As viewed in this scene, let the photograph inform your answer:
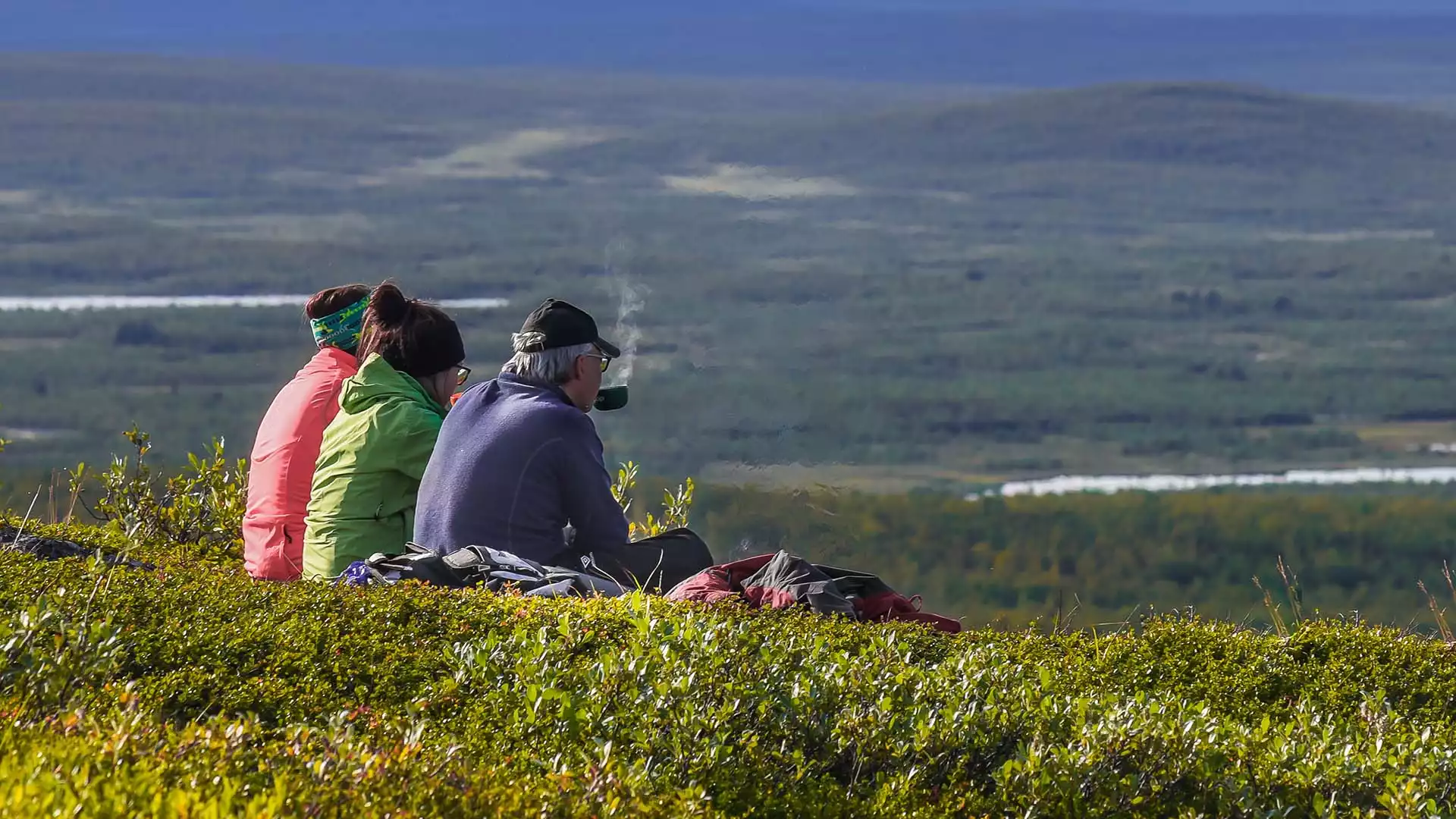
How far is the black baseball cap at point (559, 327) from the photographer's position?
20.5 feet

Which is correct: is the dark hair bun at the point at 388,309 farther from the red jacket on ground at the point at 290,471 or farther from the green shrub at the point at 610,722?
the green shrub at the point at 610,722

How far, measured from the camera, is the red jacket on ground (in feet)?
22.1

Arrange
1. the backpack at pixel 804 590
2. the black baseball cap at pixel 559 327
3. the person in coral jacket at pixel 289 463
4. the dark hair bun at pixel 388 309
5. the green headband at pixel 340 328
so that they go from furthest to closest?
the green headband at pixel 340 328
the person in coral jacket at pixel 289 463
the dark hair bun at pixel 388 309
the black baseball cap at pixel 559 327
the backpack at pixel 804 590

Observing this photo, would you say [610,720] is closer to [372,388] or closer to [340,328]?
[372,388]

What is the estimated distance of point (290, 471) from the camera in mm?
6719

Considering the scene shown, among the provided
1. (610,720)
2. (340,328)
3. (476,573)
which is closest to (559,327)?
(476,573)

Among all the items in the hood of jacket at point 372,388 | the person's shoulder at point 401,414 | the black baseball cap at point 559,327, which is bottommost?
the person's shoulder at point 401,414

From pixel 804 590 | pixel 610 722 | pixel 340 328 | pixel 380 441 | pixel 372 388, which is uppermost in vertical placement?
pixel 340 328

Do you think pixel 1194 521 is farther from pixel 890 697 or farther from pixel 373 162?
pixel 373 162

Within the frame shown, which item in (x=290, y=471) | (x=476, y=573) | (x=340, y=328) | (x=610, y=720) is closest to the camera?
(x=610, y=720)

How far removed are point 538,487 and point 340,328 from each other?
152cm

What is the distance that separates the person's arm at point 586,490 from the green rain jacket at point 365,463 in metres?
0.62

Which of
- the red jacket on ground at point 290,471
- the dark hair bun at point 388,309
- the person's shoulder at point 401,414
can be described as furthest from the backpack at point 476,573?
the dark hair bun at point 388,309

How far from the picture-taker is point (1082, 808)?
3811 mm
